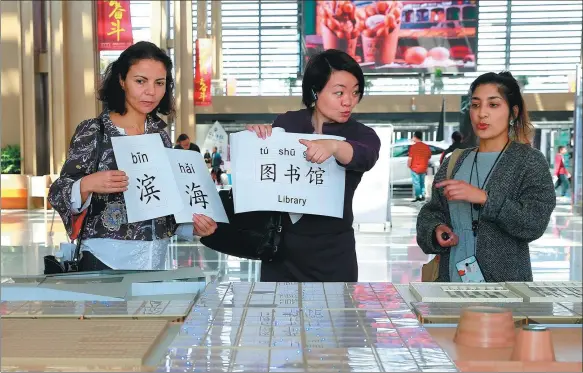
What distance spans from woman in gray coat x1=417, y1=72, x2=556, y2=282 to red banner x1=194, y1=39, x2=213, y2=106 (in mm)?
17170

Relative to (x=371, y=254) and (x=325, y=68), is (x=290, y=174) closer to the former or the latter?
(x=325, y=68)

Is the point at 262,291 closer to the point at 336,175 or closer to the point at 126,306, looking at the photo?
the point at 126,306

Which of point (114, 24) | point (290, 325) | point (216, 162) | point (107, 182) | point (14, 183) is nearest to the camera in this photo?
point (290, 325)

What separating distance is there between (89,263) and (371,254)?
659 centimetres

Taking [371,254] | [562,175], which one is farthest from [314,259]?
[562,175]

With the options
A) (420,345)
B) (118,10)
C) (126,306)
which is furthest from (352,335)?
(118,10)

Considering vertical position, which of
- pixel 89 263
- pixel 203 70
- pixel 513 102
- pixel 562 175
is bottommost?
pixel 562 175

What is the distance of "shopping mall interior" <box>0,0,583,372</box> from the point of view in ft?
4.42

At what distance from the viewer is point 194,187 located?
259 cm

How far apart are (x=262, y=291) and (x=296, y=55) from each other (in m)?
37.5

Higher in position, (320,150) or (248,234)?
(320,150)

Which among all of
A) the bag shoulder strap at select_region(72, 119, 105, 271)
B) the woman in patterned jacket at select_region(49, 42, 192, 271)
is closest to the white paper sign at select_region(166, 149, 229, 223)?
the woman in patterned jacket at select_region(49, 42, 192, 271)

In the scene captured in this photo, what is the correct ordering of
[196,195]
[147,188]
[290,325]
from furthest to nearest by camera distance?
[196,195] < [147,188] < [290,325]

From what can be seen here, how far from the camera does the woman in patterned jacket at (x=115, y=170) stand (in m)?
2.51
